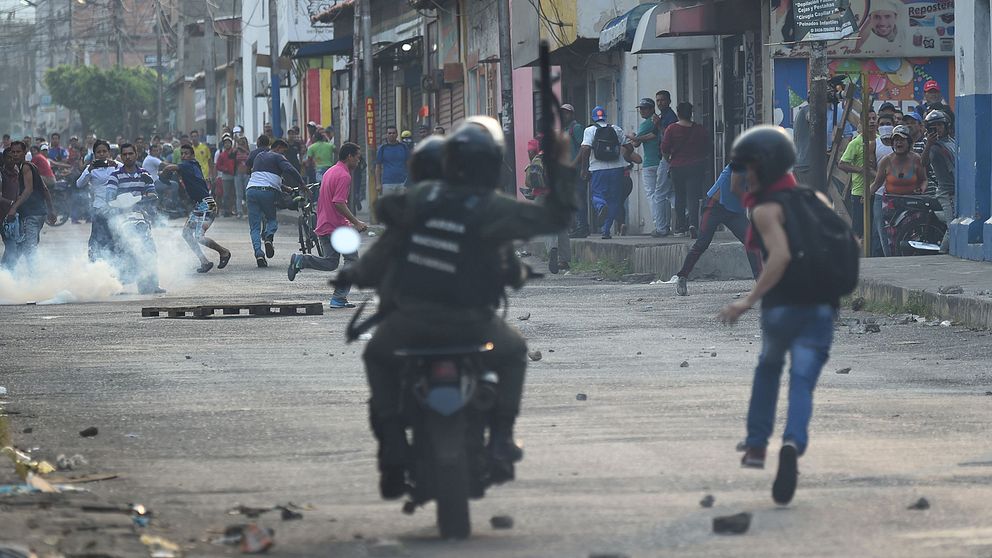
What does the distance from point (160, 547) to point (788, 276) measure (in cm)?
254

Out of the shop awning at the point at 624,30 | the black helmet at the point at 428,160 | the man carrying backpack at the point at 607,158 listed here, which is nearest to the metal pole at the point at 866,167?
the man carrying backpack at the point at 607,158

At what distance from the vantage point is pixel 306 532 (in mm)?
6754

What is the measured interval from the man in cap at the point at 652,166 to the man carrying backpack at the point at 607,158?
0.27 m

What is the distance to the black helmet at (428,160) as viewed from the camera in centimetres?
686

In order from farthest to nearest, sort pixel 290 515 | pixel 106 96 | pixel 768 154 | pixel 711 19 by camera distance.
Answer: pixel 106 96, pixel 711 19, pixel 768 154, pixel 290 515

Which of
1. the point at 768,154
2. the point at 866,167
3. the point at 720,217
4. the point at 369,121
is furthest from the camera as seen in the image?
the point at 369,121

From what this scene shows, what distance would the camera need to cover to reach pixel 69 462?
8.58m

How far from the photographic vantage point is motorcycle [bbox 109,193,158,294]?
68.7 ft

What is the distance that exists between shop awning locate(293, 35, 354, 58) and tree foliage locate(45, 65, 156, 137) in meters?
52.3

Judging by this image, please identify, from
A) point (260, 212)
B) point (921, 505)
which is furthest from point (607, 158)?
point (921, 505)

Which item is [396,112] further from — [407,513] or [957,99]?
[407,513]

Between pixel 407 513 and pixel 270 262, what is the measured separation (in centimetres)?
1969

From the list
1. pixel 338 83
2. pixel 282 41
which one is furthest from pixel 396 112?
pixel 282 41

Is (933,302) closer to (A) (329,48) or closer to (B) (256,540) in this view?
(B) (256,540)
